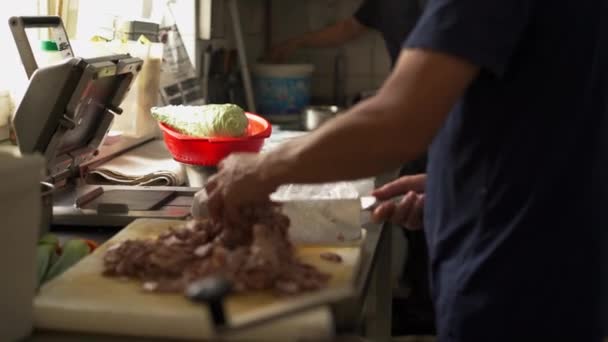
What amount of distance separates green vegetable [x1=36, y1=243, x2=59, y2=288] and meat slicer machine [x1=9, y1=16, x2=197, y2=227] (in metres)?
0.23

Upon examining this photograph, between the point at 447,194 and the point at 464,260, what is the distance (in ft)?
0.29

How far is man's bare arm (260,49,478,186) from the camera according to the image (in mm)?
837

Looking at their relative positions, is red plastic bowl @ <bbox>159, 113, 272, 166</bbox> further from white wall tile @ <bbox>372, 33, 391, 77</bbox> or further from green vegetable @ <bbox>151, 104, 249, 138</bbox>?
white wall tile @ <bbox>372, 33, 391, 77</bbox>

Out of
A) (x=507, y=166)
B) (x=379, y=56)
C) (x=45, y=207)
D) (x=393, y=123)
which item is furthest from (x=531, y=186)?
(x=379, y=56)

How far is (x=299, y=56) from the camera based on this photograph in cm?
318

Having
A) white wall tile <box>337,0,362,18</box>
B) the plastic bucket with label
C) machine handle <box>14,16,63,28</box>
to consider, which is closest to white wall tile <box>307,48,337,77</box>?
white wall tile <box>337,0,362,18</box>

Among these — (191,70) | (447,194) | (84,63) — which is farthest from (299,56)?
(447,194)

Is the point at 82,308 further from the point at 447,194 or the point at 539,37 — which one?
the point at 539,37

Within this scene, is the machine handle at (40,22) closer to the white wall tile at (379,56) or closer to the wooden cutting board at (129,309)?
the wooden cutting board at (129,309)

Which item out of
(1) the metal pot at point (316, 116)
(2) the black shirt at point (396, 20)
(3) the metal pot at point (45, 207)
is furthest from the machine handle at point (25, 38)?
(1) the metal pot at point (316, 116)

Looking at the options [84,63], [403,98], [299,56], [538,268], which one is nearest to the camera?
[403,98]

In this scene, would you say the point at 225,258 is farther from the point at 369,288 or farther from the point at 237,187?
the point at 369,288

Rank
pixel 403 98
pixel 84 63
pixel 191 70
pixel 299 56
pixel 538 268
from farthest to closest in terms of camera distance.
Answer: pixel 299 56 < pixel 191 70 < pixel 84 63 < pixel 538 268 < pixel 403 98

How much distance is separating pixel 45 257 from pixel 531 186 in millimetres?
643
